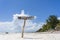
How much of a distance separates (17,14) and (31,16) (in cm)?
93

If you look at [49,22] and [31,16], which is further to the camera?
[49,22]

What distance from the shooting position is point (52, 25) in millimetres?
33375

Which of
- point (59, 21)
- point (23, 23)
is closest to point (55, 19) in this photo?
point (59, 21)

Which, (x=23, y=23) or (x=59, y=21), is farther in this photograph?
(x=59, y=21)

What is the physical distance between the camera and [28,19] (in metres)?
12.1

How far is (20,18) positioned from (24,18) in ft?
0.86

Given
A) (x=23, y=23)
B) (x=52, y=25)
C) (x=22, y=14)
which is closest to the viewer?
(x=22, y=14)

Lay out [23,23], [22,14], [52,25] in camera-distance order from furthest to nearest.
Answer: [52,25]
[23,23]
[22,14]

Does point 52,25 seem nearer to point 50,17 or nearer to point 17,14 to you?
point 50,17

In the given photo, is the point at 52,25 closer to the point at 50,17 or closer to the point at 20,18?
the point at 50,17

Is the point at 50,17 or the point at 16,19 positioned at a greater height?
the point at 50,17

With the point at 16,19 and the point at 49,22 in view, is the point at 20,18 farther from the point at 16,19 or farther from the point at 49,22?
the point at 49,22

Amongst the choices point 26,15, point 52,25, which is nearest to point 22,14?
point 26,15

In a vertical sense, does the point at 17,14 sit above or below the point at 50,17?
below
